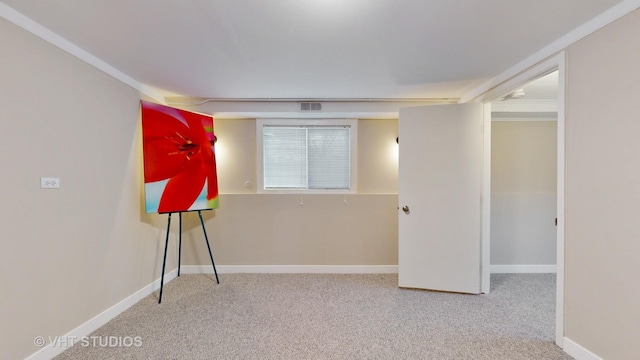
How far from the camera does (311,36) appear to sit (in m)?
1.95

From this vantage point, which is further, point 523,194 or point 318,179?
point 318,179

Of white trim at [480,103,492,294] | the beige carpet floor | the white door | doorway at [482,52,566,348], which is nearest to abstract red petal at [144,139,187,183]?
the beige carpet floor

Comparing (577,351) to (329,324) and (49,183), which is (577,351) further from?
(49,183)

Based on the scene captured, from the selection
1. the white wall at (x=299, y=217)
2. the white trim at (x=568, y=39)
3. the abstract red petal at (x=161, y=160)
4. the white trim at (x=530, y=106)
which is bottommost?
the white wall at (x=299, y=217)

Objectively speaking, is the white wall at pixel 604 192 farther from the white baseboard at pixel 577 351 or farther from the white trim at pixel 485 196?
the white trim at pixel 485 196

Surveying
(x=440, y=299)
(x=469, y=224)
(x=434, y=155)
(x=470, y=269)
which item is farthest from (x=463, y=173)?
(x=440, y=299)

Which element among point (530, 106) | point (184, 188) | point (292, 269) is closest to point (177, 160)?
point (184, 188)

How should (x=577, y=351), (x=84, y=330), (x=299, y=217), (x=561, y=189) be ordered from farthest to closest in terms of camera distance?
(x=299, y=217) < (x=84, y=330) < (x=561, y=189) < (x=577, y=351)

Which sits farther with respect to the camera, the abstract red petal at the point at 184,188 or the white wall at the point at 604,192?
the abstract red petal at the point at 184,188

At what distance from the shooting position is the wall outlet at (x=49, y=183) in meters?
1.89

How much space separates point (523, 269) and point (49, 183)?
5.24 m

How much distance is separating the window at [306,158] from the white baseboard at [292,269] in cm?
110

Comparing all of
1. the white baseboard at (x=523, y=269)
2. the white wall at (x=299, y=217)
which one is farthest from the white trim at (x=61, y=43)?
the white baseboard at (x=523, y=269)

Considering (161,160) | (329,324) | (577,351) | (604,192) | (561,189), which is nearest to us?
(604,192)
